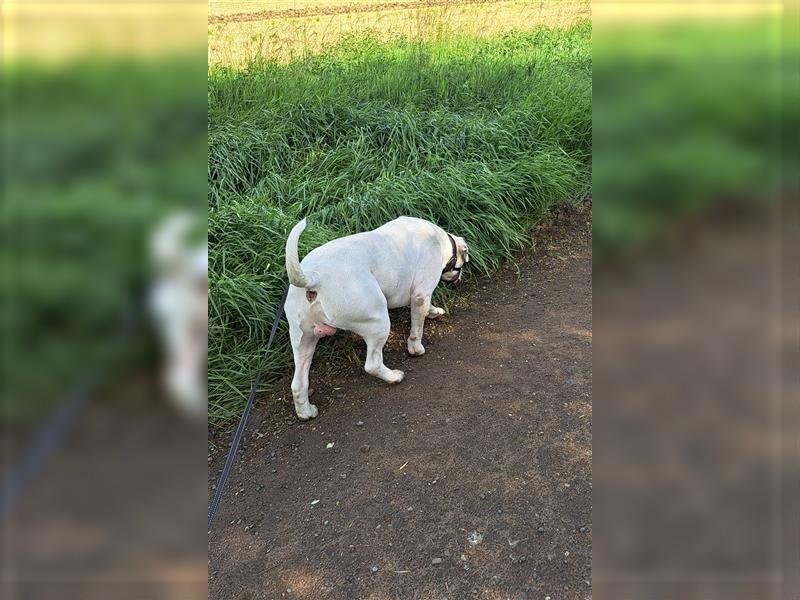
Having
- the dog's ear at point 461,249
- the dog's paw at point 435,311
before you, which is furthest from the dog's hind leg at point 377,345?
the dog's ear at point 461,249

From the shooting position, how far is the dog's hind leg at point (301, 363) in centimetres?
371

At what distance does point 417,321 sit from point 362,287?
3.06 feet

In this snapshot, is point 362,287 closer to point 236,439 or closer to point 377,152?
point 236,439

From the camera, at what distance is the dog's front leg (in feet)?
14.2

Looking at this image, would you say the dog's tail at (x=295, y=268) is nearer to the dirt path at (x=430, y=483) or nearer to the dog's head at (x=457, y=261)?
the dirt path at (x=430, y=483)

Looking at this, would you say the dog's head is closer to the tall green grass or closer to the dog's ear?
the dog's ear

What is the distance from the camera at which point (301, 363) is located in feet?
12.4

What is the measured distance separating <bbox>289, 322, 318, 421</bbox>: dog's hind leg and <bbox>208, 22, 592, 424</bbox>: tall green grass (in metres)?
0.49

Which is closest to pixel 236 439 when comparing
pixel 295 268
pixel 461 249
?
pixel 295 268
